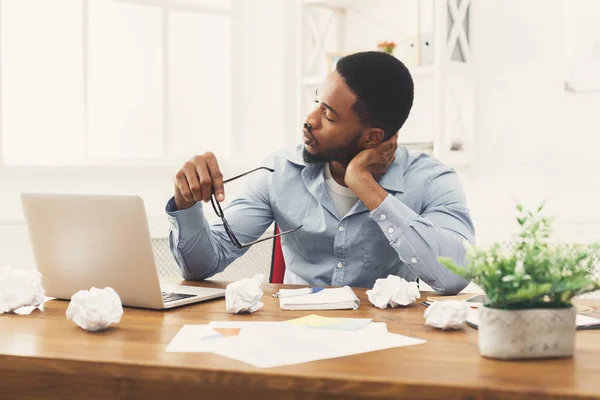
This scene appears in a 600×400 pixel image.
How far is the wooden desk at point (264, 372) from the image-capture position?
3.10 feet

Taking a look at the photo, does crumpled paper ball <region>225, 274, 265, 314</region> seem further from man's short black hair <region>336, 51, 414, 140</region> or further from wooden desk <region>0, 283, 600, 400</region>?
man's short black hair <region>336, 51, 414, 140</region>

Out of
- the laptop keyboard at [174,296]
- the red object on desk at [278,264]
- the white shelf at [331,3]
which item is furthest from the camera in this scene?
the white shelf at [331,3]

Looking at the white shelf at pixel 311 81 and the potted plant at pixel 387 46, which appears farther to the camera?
the white shelf at pixel 311 81

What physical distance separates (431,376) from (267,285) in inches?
Result: 34.8

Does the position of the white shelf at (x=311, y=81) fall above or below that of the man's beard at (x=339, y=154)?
above

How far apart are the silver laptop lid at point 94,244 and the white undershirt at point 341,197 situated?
0.73 metres

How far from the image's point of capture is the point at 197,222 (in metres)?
1.84

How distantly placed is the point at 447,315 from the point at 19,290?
0.81 meters

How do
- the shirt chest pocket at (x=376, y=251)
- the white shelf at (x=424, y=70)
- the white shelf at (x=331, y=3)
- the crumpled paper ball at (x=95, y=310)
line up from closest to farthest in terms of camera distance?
the crumpled paper ball at (x=95, y=310), the shirt chest pocket at (x=376, y=251), the white shelf at (x=424, y=70), the white shelf at (x=331, y=3)

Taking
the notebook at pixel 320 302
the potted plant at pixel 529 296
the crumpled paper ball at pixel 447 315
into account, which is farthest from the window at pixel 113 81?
the potted plant at pixel 529 296

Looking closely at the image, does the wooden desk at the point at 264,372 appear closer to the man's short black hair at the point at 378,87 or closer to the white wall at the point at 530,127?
the man's short black hair at the point at 378,87

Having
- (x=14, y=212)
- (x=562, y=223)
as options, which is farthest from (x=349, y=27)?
(x=14, y=212)

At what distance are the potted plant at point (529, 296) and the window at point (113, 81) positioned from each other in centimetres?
213

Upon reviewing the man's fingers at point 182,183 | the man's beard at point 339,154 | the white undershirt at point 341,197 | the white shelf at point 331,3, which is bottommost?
the white undershirt at point 341,197
